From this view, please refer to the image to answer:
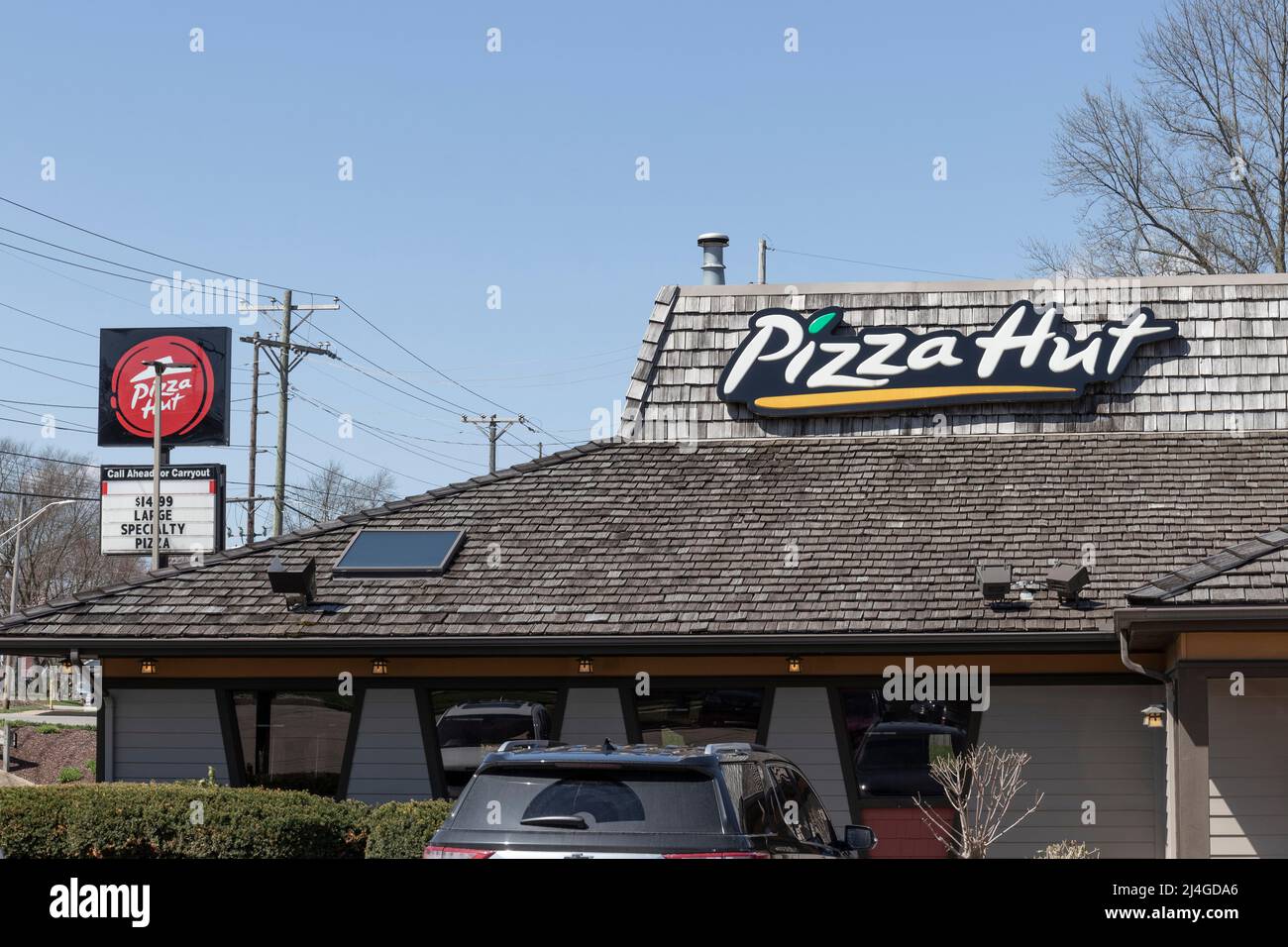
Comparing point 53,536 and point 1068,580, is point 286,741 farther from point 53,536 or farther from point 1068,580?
point 53,536

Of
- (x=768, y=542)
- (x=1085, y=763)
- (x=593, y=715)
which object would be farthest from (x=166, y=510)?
(x=1085, y=763)

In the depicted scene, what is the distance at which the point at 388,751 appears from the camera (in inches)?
650

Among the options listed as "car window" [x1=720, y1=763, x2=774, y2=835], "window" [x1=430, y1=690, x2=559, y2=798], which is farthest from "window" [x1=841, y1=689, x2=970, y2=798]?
"car window" [x1=720, y1=763, x2=774, y2=835]

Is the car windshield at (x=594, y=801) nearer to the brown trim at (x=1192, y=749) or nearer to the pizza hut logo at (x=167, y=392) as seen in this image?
the brown trim at (x=1192, y=749)

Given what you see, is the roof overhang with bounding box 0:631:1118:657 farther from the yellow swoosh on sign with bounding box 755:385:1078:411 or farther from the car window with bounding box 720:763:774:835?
the car window with bounding box 720:763:774:835

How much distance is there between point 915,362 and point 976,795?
6357 millimetres

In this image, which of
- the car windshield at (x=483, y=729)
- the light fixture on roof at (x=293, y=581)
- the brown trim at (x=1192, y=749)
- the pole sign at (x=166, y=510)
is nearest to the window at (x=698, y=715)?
the car windshield at (x=483, y=729)

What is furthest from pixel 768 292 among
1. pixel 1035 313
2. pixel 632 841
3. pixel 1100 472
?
pixel 632 841

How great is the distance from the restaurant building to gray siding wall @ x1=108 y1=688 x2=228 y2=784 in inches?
1.3

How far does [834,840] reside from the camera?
10.0 metres

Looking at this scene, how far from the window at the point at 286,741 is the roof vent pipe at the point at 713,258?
27.9ft

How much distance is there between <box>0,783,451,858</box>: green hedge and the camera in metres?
13.7
